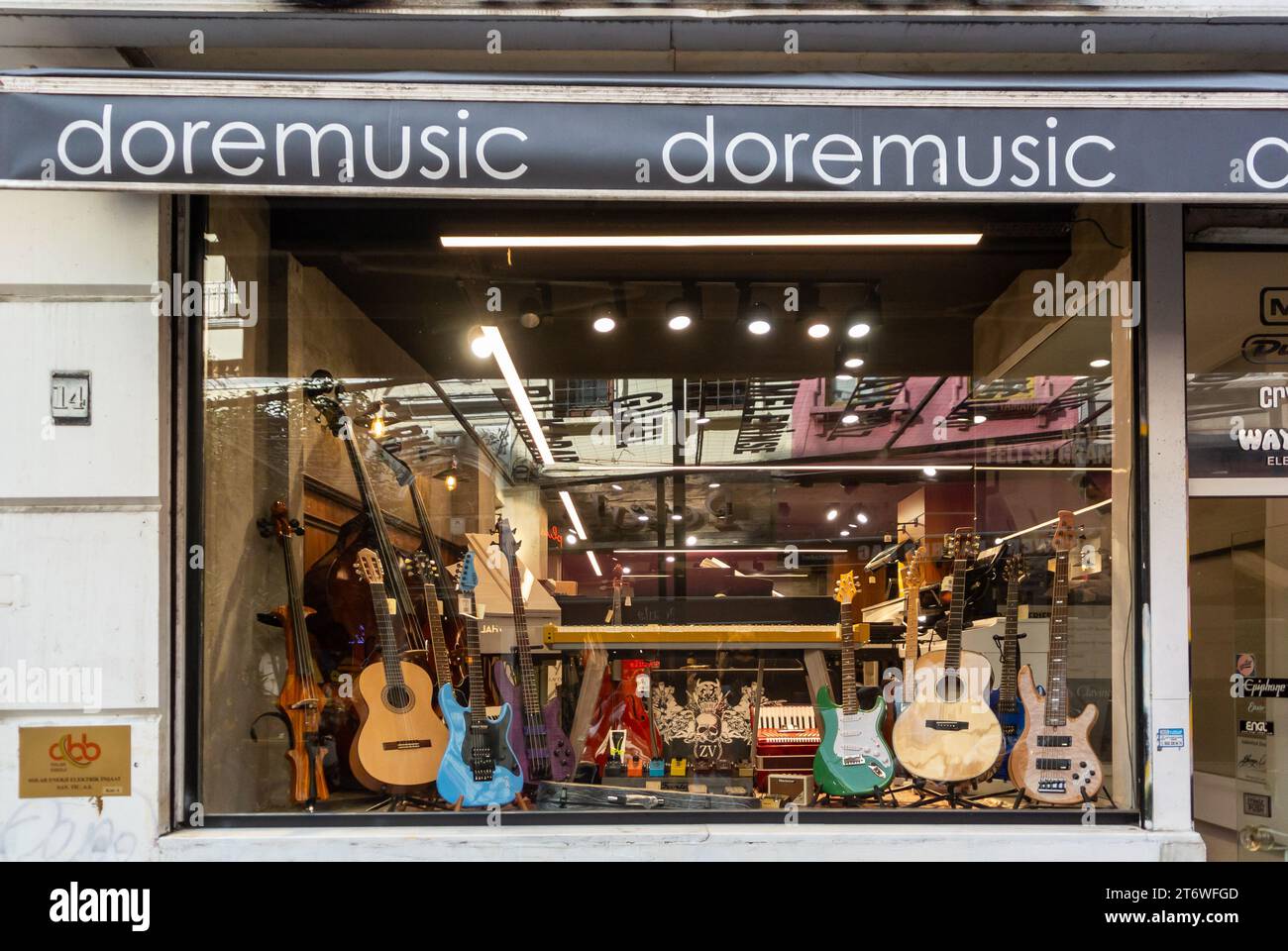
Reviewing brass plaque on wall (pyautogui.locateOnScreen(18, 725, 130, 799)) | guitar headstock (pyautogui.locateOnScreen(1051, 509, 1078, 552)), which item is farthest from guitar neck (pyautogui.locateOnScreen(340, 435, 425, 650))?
guitar headstock (pyautogui.locateOnScreen(1051, 509, 1078, 552))

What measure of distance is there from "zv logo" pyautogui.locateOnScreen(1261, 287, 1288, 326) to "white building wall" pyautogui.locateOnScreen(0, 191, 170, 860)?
4.89 meters

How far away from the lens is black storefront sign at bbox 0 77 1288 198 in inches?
152

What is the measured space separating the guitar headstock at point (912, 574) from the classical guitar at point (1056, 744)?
74 cm

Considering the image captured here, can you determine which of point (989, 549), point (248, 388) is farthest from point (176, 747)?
point (989, 549)

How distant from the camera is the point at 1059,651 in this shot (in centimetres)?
493

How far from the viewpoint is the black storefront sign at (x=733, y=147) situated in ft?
12.7

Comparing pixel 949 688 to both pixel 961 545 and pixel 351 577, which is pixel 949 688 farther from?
pixel 351 577

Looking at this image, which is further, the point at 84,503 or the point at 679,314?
the point at 679,314

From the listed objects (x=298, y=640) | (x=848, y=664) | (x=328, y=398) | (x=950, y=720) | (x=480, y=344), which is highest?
(x=480, y=344)

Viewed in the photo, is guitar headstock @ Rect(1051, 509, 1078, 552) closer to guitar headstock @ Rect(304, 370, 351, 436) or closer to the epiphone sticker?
the epiphone sticker

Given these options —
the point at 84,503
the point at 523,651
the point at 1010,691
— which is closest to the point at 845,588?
the point at 1010,691

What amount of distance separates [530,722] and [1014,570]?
8.16ft

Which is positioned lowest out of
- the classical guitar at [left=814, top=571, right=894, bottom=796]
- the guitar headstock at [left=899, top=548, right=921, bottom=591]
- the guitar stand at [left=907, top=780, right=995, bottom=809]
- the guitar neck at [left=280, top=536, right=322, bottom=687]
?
the guitar stand at [left=907, top=780, right=995, bottom=809]

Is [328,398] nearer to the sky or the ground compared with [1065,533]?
nearer to the sky
